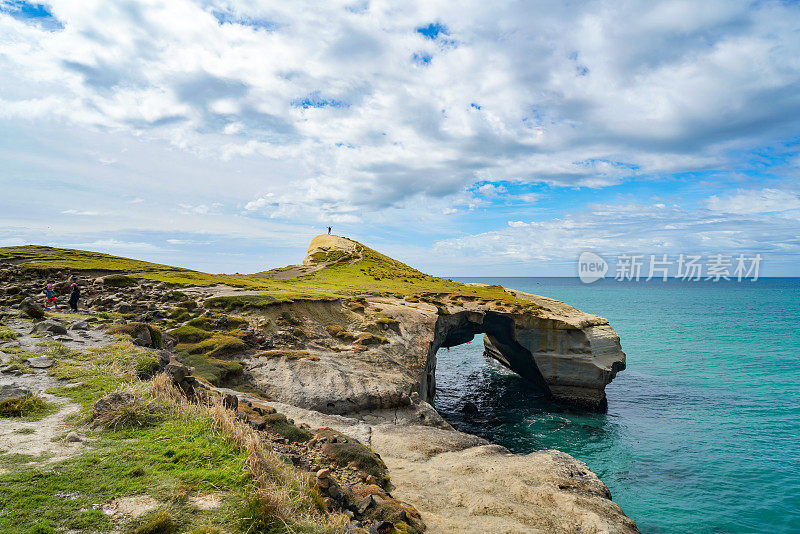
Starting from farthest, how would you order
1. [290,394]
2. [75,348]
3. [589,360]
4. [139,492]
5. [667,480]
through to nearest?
[589,360] < [667,480] < [290,394] < [75,348] < [139,492]

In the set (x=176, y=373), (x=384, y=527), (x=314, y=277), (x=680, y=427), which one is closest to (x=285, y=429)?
(x=176, y=373)

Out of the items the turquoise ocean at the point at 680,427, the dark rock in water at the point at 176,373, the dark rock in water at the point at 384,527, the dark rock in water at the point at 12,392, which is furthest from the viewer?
the turquoise ocean at the point at 680,427

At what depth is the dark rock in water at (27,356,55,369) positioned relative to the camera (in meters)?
13.9

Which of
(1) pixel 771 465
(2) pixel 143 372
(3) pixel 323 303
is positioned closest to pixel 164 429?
(2) pixel 143 372

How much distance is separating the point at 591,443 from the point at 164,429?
33.9 meters

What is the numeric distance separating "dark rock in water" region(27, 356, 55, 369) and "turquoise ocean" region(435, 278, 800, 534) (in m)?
27.8

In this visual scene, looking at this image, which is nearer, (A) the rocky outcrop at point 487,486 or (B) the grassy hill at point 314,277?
(A) the rocky outcrop at point 487,486

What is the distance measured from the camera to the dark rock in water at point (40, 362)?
13.9 metres

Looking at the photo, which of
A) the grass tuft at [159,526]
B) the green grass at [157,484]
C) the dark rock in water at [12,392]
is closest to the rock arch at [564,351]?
the dark rock in water at [12,392]

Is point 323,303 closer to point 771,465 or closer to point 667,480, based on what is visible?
point 667,480

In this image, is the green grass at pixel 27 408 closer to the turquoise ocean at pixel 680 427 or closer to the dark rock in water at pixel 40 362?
the dark rock in water at pixel 40 362

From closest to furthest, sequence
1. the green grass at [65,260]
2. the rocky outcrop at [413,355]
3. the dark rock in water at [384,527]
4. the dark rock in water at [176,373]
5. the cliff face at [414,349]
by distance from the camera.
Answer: the dark rock in water at [384,527] < the dark rock in water at [176,373] < the rocky outcrop at [413,355] < the cliff face at [414,349] < the green grass at [65,260]

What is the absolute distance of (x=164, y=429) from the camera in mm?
9578

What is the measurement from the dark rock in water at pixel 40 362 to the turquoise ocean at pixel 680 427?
2783cm
